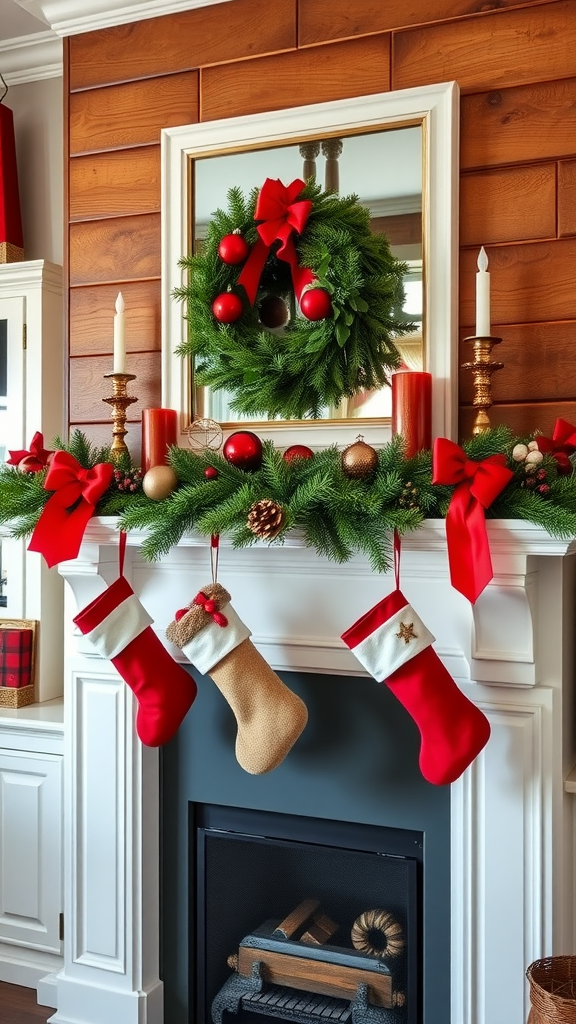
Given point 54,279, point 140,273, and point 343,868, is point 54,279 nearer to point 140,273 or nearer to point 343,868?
point 140,273

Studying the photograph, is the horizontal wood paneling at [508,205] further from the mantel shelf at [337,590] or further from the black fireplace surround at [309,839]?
the black fireplace surround at [309,839]

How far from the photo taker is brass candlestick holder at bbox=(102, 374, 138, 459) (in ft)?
6.34

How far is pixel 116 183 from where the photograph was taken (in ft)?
6.91

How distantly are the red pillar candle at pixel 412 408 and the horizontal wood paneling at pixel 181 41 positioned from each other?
82cm

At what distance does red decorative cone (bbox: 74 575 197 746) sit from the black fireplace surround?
15 cm

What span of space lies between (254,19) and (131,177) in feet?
1.44

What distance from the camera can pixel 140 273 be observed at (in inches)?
82.0

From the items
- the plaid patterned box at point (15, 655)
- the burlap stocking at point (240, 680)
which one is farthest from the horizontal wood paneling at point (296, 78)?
the plaid patterned box at point (15, 655)

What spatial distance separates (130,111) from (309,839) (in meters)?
1.70

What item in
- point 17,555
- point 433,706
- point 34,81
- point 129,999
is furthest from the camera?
point 34,81

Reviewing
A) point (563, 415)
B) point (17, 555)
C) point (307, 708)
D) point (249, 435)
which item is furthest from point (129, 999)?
point (563, 415)

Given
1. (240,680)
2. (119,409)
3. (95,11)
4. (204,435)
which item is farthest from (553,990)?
(95,11)

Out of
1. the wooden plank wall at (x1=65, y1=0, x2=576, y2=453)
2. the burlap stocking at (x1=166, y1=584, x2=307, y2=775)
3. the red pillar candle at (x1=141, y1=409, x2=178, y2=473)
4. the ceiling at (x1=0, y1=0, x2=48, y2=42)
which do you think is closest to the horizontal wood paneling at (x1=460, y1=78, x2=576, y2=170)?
the wooden plank wall at (x1=65, y1=0, x2=576, y2=453)

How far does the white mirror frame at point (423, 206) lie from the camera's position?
70.0 inches
